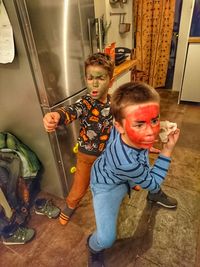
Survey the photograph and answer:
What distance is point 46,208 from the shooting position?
1.49 m

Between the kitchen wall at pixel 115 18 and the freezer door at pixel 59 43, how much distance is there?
3.42 feet

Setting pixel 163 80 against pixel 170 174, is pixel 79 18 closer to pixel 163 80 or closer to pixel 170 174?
pixel 170 174

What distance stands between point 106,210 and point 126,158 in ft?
1.05

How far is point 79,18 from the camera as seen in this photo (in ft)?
4.30

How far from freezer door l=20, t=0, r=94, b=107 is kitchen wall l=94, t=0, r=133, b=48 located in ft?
3.42

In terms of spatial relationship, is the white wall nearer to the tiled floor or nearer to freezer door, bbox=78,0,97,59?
freezer door, bbox=78,0,97,59

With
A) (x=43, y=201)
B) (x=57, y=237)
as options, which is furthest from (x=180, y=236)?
(x=43, y=201)


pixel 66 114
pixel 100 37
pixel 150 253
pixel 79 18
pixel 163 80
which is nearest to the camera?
pixel 66 114

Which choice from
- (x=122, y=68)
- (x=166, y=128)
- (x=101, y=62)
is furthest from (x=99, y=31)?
(x=166, y=128)

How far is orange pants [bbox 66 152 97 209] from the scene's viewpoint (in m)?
1.26

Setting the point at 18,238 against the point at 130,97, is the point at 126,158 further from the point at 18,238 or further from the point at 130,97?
the point at 18,238

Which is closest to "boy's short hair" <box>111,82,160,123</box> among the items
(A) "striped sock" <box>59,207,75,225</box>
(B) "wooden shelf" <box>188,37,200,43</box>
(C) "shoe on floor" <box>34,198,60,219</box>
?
(A) "striped sock" <box>59,207,75,225</box>

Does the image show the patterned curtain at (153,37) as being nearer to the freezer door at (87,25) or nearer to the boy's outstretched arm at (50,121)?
the freezer door at (87,25)

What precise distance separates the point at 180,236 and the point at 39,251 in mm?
906
